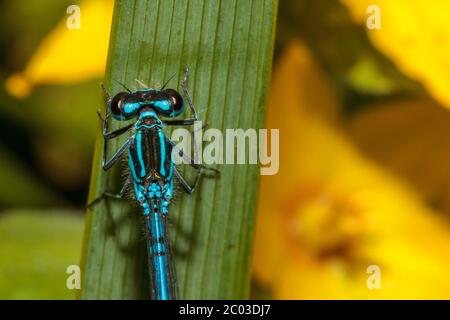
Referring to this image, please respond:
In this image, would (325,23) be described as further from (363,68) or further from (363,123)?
(363,123)

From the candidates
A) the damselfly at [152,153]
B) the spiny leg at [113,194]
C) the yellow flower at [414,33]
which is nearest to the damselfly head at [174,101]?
the damselfly at [152,153]

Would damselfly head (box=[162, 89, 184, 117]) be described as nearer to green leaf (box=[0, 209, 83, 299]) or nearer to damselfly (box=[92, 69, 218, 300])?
damselfly (box=[92, 69, 218, 300])

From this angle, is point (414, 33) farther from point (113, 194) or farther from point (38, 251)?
point (38, 251)

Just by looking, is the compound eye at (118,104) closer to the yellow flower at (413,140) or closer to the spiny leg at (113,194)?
the spiny leg at (113,194)

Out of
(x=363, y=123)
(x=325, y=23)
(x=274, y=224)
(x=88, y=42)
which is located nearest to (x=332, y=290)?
(x=274, y=224)

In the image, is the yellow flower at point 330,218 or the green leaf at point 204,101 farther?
the yellow flower at point 330,218
